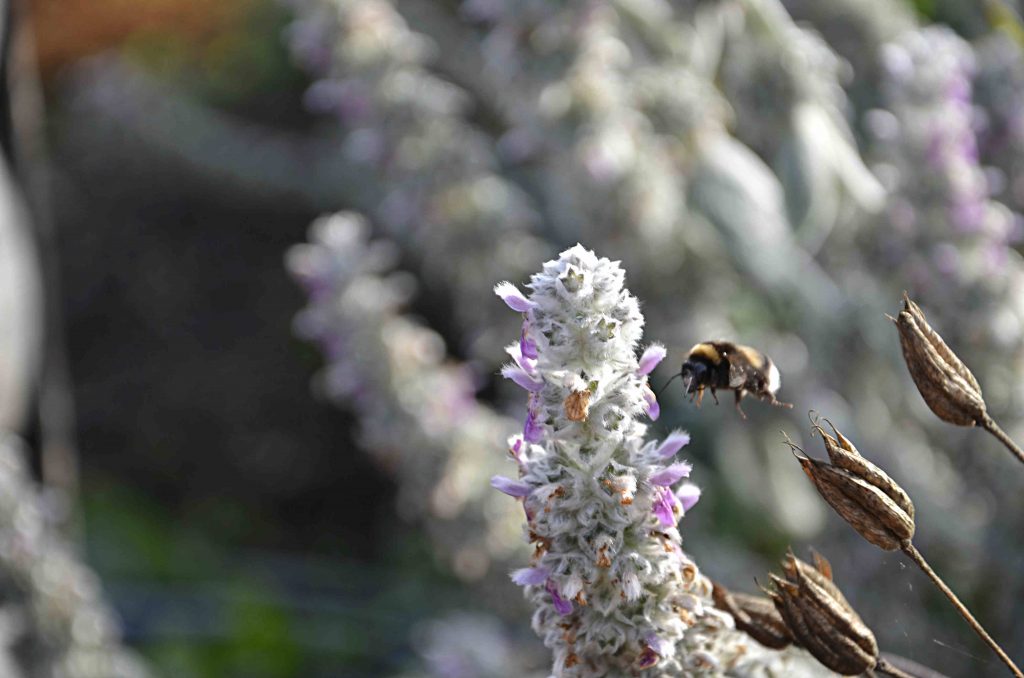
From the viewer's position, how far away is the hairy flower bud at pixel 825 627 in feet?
2.77

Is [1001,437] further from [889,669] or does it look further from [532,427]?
[532,427]

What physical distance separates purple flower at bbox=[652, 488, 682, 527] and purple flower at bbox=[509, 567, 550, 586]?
0.09m

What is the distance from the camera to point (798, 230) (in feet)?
5.71

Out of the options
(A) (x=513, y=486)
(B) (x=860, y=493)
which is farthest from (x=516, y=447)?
(B) (x=860, y=493)

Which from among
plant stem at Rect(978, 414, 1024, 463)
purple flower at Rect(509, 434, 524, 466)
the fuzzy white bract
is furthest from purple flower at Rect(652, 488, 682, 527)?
plant stem at Rect(978, 414, 1024, 463)

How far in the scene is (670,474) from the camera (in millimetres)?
882

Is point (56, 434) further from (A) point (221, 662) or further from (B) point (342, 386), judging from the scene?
(B) point (342, 386)

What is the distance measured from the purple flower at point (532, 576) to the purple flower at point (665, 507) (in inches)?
3.6

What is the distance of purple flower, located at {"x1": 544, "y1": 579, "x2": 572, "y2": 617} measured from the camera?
2.89ft

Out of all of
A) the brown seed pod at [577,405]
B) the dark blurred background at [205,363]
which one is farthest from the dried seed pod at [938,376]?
the dark blurred background at [205,363]

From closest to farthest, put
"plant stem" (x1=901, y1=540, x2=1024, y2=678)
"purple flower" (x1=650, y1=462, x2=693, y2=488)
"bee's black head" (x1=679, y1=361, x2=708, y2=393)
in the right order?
1. "plant stem" (x1=901, y1=540, x2=1024, y2=678)
2. "purple flower" (x1=650, y1=462, x2=693, y2=488)
3. "bee's black head" (x1=679, y1=361, x2=708, y2=393)

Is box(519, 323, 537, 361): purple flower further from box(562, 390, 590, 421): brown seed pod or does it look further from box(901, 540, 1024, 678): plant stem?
box(901, 540, 1024, 678): plant stem

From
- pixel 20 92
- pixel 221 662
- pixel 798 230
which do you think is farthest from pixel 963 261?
pixel 20 92

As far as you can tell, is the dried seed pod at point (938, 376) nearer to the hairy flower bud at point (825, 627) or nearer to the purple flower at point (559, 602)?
the hairy flower bud at point (825, 627)
